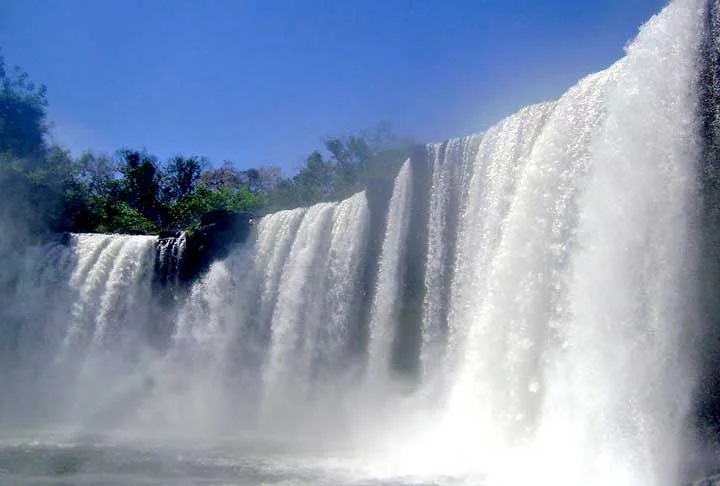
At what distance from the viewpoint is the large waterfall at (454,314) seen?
848cm

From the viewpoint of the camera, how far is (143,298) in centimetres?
1859

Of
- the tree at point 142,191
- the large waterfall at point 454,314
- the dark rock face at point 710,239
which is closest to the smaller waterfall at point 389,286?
the large waterfall at point 454,314

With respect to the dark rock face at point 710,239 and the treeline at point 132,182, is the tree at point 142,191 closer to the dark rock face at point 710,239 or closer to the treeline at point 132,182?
the treeline at point 132,182

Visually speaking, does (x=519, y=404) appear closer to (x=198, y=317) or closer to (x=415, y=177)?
(x=415, y=177)

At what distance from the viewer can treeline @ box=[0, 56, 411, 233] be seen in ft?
74.8

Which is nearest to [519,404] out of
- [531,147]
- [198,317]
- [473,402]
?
[473,402]

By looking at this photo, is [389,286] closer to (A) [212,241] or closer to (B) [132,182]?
(A) [212,241]

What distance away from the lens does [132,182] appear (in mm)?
36094

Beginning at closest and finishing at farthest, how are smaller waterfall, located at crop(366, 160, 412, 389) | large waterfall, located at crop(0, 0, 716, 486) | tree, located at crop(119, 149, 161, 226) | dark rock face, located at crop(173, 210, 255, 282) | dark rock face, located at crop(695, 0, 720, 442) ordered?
dark rock face, located at crop(695, 0, 720, 442), large waterfall, located at crop(0, 0, 716, 486), smaller waterfall, located at crop(366, 160, 412, 389), dark rock face, located at crop(173, 210, 255, 282), tree, located at crop(119, 149, 161, 226)

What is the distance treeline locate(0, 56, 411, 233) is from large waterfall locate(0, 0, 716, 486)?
2.76 metres

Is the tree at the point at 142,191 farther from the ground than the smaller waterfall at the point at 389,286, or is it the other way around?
the tree at the point at 142,191

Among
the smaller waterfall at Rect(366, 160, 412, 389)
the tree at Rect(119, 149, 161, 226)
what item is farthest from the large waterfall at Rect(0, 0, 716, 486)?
the tree at Rect(119, 149, 161, 226)

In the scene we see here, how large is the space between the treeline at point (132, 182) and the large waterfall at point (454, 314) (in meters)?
2.76

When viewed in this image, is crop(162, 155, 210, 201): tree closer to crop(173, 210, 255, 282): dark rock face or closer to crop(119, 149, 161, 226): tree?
crop(119, 149, 161, 226): tree
